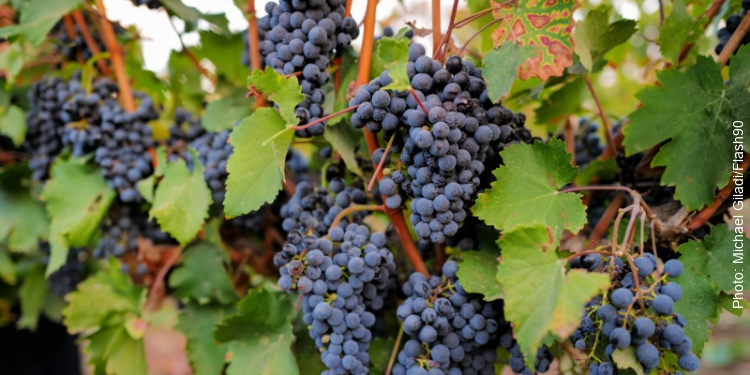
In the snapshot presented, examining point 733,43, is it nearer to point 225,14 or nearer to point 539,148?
point 539,148

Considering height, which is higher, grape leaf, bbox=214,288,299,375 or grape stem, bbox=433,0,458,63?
grape stem, bbox=433,0,458,63

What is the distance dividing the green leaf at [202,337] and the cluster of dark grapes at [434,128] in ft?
1.81

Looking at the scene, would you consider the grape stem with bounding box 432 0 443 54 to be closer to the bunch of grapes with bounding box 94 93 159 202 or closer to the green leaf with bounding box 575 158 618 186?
the green leaf with bounding box 575 158 618 186

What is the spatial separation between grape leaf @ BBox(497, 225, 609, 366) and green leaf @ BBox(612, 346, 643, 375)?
0.28 feet

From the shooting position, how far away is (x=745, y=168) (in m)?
0.68

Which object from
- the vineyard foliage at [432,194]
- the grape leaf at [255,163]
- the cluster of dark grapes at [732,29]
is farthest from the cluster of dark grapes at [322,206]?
the cluster of dark grapes at [732,29]

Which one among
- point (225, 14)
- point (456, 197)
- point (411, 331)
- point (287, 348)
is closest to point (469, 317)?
point (411, 331)

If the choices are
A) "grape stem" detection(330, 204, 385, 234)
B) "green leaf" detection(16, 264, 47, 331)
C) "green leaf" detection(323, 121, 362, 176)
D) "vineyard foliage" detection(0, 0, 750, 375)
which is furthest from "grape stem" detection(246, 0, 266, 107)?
"green leaf" detection(16, 264, 47, 331)

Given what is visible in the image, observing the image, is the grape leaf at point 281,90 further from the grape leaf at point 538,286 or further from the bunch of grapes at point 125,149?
the bunch of grapes at point 125,149

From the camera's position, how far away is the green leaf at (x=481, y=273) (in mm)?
673

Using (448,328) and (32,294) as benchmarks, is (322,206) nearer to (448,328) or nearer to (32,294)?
(448,328)

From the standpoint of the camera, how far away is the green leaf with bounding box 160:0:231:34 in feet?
3.29

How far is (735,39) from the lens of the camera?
2.54 ft

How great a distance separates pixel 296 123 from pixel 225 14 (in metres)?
0.59
